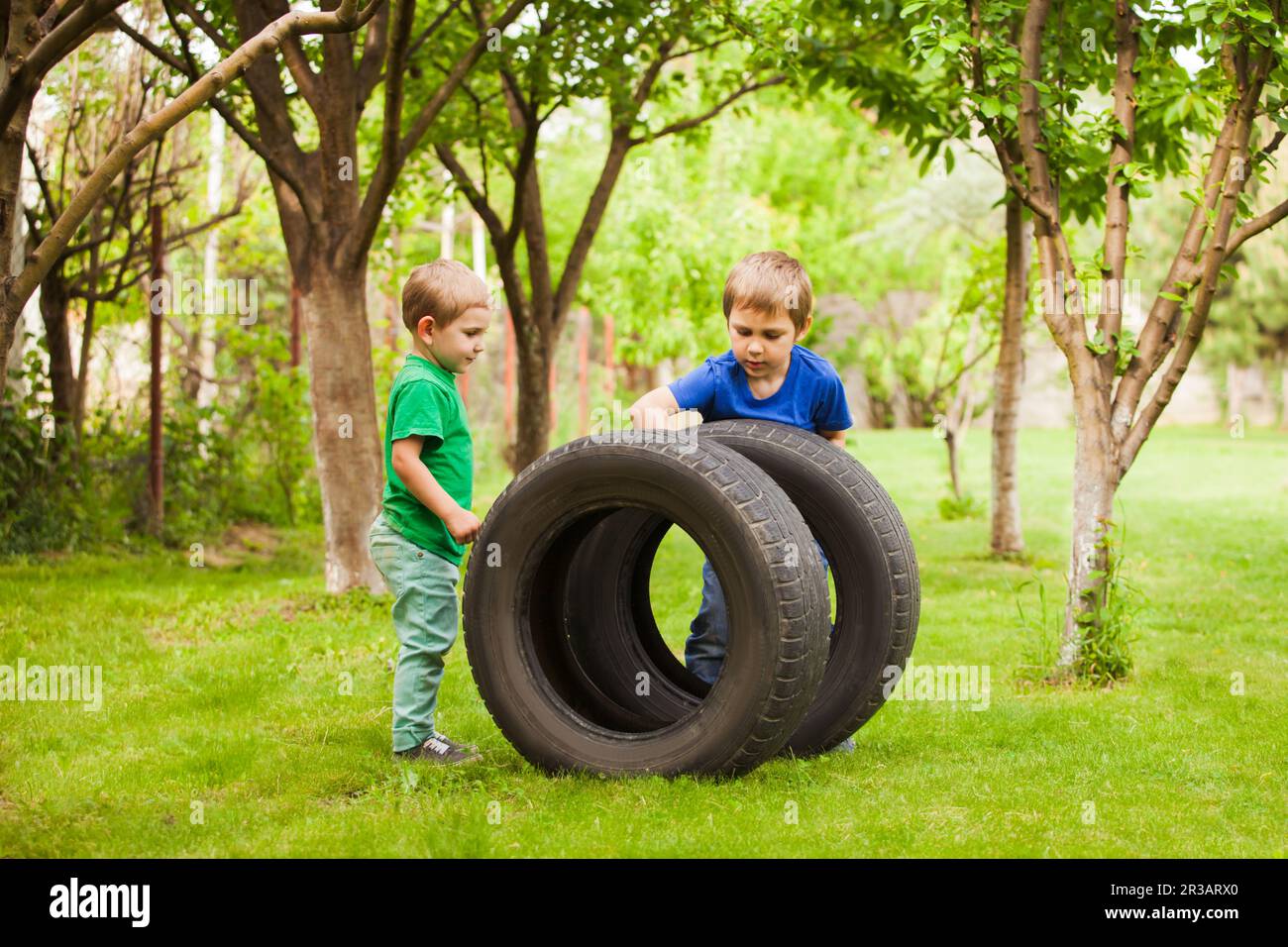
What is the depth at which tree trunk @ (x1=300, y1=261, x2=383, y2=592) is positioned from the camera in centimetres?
848

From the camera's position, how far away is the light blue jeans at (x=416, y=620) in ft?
15.8

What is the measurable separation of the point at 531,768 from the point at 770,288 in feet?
6.05

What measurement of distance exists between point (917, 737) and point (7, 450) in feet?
24.9

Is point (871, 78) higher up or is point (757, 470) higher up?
point (871, 78)

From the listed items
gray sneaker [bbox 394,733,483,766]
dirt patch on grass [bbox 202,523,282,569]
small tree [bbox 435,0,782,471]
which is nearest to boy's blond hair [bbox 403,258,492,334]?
gray sneaker [bbox 394,733,483,766]

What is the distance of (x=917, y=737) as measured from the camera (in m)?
5.21

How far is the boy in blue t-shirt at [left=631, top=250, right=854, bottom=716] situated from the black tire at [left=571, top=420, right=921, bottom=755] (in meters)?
0.14

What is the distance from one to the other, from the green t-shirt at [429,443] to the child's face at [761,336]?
1.02m

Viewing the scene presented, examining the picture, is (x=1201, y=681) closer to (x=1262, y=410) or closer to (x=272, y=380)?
(x=272, y=380)

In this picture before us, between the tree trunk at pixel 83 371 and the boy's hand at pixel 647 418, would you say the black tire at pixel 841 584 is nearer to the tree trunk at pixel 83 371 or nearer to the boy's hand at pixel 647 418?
the boy's hand at pixel 647 418

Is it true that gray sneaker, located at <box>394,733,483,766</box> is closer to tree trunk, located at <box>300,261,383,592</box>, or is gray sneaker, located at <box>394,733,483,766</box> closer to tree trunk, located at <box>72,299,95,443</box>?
tree trunk, located at <box>300,261,383,592</box>

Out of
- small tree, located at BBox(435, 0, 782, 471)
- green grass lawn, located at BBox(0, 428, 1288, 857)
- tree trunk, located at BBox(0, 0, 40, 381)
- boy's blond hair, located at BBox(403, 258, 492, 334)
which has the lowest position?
green grass lawn, located at BBox(0, 428, 1288, 857)

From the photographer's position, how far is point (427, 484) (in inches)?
183
